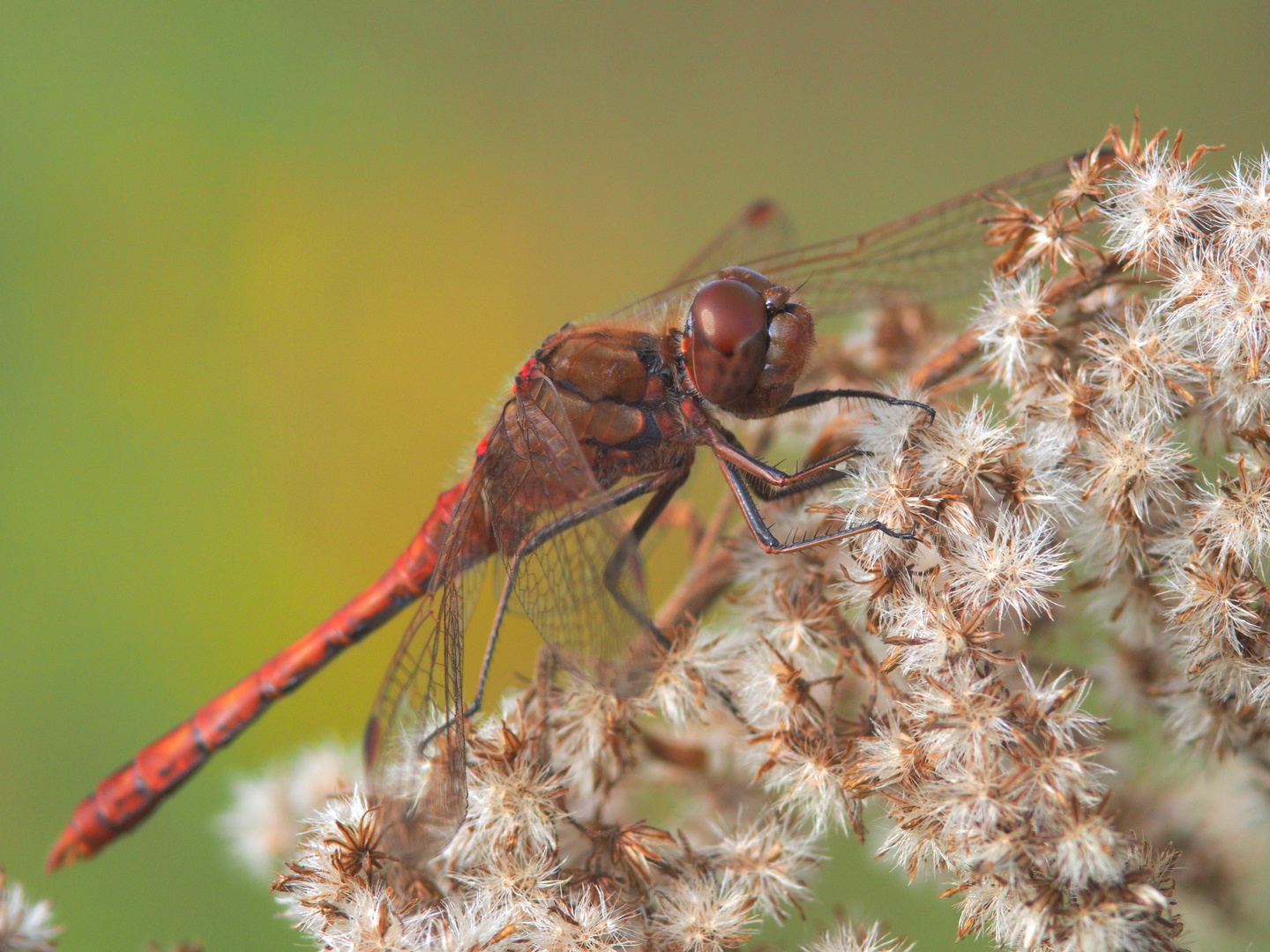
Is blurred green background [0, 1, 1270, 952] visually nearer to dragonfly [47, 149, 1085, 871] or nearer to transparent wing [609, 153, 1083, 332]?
dragonfly [47, 149, 1085, 871]

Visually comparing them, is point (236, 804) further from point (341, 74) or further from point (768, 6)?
point (768, 6)

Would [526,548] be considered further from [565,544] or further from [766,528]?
[766,528]

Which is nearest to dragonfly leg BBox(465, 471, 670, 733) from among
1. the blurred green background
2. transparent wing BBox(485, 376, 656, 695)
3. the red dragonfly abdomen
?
transparent wing BBox(485, 376, 656, 695)

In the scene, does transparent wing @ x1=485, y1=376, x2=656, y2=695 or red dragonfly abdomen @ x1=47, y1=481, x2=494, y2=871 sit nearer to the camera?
transparent wing @ x1=485, y1=376, x2=656, y2=695

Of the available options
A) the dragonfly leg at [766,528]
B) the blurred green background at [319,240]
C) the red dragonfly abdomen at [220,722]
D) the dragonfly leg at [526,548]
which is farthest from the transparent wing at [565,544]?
the blurred green background at [319,240]

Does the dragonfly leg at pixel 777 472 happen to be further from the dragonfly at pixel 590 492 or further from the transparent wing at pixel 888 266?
the transparent wing at pixel 888 266
